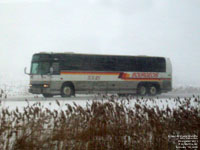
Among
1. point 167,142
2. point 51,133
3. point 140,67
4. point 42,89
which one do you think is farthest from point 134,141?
point 140,67

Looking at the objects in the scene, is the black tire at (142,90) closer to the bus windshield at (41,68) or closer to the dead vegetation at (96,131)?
the bus windshield at (41,68)

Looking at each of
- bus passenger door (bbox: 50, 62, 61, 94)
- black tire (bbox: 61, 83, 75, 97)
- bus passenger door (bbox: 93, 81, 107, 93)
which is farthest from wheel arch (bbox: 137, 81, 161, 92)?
bus passenger door (bbox: 50, 62, 61, 94)

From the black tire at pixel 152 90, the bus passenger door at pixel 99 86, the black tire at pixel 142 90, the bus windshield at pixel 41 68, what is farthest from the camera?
the black tire at pixel 152 90

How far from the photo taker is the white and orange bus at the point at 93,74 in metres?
20.7

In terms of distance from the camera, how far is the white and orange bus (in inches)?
816

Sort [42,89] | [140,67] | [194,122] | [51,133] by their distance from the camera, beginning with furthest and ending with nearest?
[140,67]
[42,89]
[194,122]
[51,133]

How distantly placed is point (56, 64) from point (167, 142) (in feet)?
51.4

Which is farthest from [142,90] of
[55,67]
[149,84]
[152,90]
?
[55,67]

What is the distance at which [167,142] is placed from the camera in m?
5.90

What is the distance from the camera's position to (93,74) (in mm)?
21625

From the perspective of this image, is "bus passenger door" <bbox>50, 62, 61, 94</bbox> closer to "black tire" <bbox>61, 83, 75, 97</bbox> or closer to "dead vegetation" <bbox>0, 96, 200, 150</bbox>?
"black tire" <bbox>61, 83, 75, 97</bbox>

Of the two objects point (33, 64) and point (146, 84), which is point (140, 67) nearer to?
point (146, 84)

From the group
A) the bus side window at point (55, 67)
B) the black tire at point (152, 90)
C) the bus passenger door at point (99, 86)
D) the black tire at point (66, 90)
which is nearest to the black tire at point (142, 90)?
the black tire at point (152, 90)

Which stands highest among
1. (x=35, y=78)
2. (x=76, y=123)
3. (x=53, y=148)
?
(x=35, y=78)
